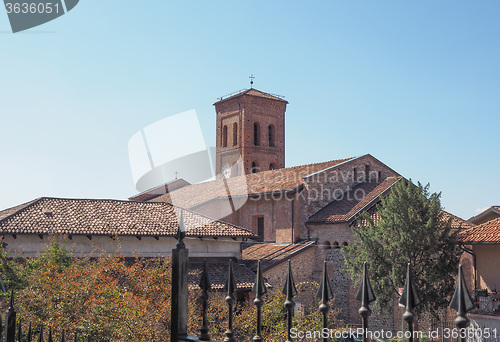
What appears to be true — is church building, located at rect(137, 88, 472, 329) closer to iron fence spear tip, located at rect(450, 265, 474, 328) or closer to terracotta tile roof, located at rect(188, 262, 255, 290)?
terracotta tile roof, located at rect(188, 262, 255, 290)

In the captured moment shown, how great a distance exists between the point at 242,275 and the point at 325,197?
25.7ft

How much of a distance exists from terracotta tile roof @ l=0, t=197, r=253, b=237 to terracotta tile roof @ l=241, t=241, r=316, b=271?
153 centimetres

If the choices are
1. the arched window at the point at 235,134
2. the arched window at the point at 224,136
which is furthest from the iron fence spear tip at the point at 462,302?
the arched window at the point at 224,136

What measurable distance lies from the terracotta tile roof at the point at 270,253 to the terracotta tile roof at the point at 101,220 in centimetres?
153

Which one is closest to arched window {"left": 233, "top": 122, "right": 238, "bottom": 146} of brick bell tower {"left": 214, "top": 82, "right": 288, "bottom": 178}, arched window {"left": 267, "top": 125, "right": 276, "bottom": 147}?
brick bell tower {"left": 214, "top": 82, "right": 288, "bottom": 178}

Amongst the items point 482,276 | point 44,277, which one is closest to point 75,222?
point 44,277

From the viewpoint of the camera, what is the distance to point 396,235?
18.8 meters

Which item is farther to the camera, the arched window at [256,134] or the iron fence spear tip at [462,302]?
the arched window at [256,134]

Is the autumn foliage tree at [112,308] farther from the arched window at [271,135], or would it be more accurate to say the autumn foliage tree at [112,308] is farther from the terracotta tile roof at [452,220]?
the arched window at [271,135]

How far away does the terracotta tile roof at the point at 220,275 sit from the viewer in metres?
18.0

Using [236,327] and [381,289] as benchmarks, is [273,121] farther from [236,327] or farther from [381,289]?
[236,327]

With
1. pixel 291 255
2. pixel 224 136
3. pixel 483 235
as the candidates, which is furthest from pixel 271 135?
pixel 483 235

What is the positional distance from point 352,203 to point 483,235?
298 inches

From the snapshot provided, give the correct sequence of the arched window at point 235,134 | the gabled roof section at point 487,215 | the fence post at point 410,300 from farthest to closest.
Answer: the arched window at point 235,134
the gabled roof section at point 487,215
the fence post at point 410,300
